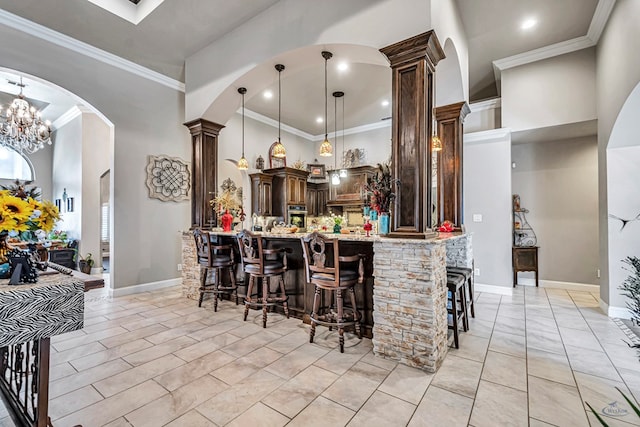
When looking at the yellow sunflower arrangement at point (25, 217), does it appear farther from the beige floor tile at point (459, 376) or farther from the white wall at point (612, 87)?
the white wall at point (612, 87)

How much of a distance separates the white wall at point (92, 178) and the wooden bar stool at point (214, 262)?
4235 millimetres

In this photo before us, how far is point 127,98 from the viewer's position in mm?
4797

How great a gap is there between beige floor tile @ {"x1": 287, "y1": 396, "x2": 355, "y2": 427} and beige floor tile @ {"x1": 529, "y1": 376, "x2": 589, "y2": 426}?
1.17 meters

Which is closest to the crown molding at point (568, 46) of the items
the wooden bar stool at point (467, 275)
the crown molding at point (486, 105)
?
the crown molding at point (486, 105)

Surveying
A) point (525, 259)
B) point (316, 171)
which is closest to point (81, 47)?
point (316, 171)

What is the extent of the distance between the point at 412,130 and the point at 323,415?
2313mm

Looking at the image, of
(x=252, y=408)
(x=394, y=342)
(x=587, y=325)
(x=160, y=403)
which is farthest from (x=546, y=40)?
(x=160, y=403)

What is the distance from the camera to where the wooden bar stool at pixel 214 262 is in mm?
3885

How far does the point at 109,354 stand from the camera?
2.65m

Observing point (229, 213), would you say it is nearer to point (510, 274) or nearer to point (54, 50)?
point (54, 50)

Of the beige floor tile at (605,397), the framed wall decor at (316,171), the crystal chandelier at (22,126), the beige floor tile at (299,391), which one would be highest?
the crystal chandelier at (22,126)

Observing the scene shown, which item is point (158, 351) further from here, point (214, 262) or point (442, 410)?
point (442, 410)

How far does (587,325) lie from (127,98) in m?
7.09

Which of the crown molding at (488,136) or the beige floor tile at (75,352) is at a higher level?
the crown molding at (488,136)
